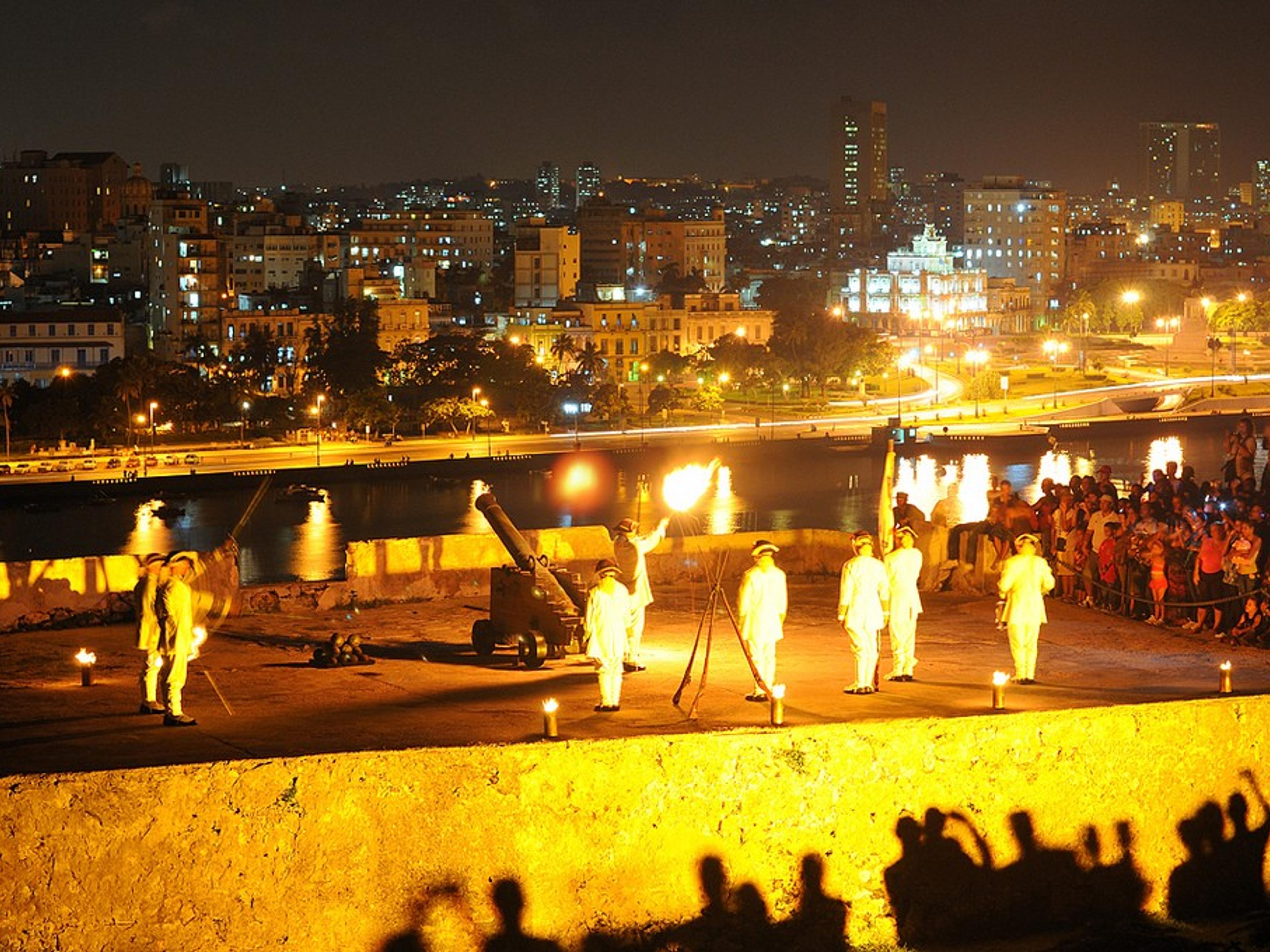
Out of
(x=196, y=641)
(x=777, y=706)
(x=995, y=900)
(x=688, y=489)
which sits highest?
(x=688, y=489)

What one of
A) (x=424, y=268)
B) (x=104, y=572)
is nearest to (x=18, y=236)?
(x=424, y=268)

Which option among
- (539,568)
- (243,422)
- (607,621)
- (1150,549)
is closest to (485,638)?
(539,568)

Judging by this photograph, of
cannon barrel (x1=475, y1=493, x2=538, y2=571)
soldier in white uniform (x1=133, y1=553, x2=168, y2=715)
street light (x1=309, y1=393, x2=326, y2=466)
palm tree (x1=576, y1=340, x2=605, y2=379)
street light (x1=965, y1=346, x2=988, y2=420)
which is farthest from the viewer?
street light (x1=965, y1=346, x2=988, y2=420)

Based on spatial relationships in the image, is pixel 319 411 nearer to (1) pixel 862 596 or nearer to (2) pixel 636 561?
(2) pixel 636 561

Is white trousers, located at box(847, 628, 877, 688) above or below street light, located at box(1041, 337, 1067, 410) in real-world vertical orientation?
below

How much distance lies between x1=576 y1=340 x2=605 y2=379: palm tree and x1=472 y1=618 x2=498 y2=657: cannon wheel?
7474 cm

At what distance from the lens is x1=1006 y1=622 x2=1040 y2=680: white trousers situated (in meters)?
12.4

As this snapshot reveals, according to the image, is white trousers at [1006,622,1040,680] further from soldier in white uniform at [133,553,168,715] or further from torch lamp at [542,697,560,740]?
soldier in white uniform at [133,553,168,715]

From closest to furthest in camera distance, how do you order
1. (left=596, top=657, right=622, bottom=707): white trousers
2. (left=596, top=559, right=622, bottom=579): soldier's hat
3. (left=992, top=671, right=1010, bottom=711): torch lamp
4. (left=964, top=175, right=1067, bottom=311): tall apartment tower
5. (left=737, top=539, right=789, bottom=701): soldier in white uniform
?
(left=992, top=671, right=1010, bottom=711): torch lamp
(left=596, top=657, right=622, bottom=707): white trousers
(left=737, top=539, right=789, bottom=701): soldier in white uniform
(left=596, top=559, right=622, bottom=579): soldier's hat
(left=964, top=175, right=1067, bottom=311): tall apartment tower

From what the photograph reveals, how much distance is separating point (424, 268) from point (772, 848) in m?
110

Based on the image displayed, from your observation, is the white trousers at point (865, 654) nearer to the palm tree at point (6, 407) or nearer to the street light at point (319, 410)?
the palm tree at point (6, 407)

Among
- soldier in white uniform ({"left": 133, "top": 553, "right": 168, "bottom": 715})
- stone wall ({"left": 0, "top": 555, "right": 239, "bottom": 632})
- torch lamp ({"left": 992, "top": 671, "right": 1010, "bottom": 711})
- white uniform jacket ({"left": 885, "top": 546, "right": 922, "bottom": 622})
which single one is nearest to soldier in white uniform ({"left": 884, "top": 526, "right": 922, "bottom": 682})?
white uniform jacket ({"left": 885, "top": 546, "right": 922, "bottom": 622})

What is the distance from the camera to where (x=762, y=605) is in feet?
38.7

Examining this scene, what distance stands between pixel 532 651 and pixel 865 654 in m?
2.50
